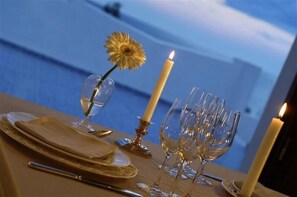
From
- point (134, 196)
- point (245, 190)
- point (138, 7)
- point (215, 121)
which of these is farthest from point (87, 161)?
point (138, 7)

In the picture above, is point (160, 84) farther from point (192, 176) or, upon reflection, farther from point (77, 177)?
point (77, 177)

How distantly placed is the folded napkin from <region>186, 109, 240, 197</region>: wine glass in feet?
0.63

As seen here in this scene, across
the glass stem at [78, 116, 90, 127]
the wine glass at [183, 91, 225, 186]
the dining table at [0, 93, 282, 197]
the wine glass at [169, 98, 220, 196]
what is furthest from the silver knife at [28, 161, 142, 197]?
the glass stem at [78, 116, 90, 127]

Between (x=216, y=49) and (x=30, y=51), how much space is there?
303 centimetres

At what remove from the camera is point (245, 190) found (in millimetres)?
1107

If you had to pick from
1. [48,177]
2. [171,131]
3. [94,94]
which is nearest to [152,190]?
[171,131]

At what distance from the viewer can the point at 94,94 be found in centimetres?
119

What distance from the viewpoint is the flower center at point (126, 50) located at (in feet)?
3.80

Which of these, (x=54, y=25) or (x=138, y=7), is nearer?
(x=54, y=25)

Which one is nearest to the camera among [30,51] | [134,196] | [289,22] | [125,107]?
[134,196]

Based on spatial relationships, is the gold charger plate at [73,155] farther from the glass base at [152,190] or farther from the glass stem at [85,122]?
the glass stem at [85,122]

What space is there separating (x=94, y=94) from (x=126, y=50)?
14cm

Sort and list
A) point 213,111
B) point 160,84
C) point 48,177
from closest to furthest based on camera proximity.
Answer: point 48,177, point 213,111, point 160,84

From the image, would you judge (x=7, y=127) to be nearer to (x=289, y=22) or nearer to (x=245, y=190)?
(x=245, y=190)
